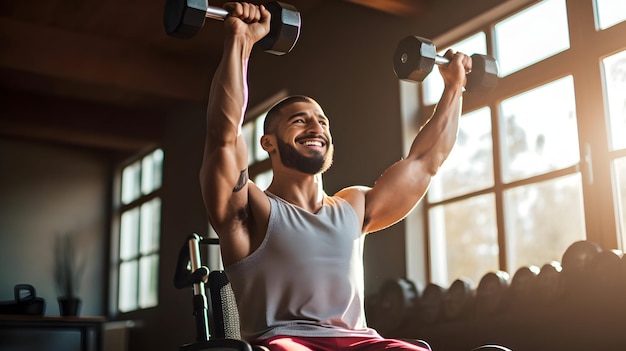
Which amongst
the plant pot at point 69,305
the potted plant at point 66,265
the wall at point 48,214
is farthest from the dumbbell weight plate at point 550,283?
the wall at point 48,214

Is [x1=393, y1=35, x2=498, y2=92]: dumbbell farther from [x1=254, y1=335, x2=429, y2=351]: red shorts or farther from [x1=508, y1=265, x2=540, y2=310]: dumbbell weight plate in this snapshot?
[x1=508, y1=265, x2=540, y2=310]: dumbbell weight plate

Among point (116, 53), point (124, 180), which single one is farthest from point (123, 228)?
point (116, 53)

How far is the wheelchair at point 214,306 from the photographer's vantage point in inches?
62.7

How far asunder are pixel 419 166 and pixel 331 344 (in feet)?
1.89

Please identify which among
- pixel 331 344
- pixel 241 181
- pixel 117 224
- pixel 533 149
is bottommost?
pixel 331 344

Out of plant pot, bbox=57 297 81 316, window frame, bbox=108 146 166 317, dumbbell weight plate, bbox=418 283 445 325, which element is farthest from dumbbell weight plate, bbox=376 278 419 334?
window frame, bbox=108 146 166 317

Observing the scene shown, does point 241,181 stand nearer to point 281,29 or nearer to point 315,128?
point 315,128

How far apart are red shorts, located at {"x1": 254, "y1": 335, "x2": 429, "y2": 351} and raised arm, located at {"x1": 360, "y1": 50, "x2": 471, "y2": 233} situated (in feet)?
1.12

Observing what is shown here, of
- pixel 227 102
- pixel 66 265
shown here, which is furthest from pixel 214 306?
pixel 66 265

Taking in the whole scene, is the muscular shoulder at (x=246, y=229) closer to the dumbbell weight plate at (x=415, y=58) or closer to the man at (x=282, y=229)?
the man at (x=282, y=229)

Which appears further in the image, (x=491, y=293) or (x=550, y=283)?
(x=491, y=293)

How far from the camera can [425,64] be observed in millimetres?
2084

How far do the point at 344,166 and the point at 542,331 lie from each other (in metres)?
1.61

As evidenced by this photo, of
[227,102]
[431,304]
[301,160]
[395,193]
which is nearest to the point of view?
[227,102]
